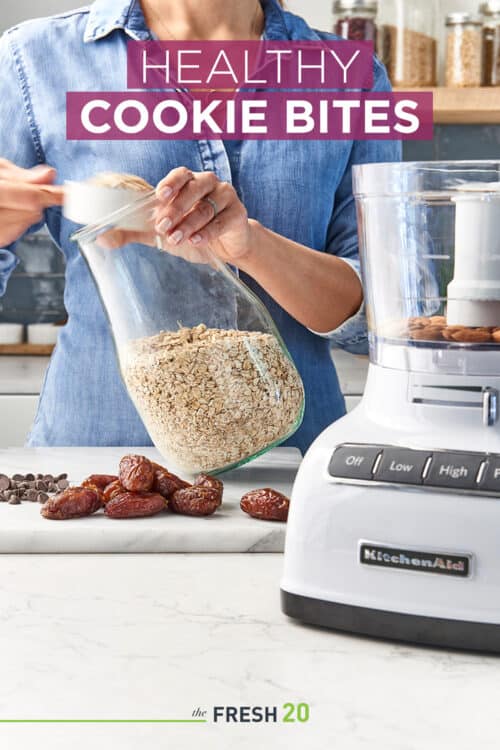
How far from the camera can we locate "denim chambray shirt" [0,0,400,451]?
118cm

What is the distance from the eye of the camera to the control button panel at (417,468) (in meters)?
0.57

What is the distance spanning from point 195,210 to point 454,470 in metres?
0.39

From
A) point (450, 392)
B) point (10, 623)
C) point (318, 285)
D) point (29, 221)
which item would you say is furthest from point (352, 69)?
point (10, 623)

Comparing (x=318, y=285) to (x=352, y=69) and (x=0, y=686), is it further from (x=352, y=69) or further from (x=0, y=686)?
(x=0, y=686)

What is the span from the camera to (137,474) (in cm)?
83

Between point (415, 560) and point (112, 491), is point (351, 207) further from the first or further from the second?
point (415, 560)

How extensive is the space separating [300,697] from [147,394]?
435mm

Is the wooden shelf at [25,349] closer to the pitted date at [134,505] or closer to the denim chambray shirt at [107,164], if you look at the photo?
the denim chambray shirt at [107,164]

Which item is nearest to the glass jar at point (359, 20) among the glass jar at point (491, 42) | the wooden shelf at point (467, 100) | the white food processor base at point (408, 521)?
the wooden shelf at point (467, 100)

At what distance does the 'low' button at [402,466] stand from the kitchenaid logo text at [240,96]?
663mm

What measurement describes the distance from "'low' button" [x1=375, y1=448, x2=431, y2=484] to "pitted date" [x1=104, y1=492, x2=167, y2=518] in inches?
10.5

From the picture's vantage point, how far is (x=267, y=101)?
1.22 m

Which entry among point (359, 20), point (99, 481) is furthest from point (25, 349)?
point (99, 481)

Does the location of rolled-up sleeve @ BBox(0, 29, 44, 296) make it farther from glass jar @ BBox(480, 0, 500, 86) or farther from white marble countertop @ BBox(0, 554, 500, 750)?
glass jar @ BBox(480, 0, 500, 86)
